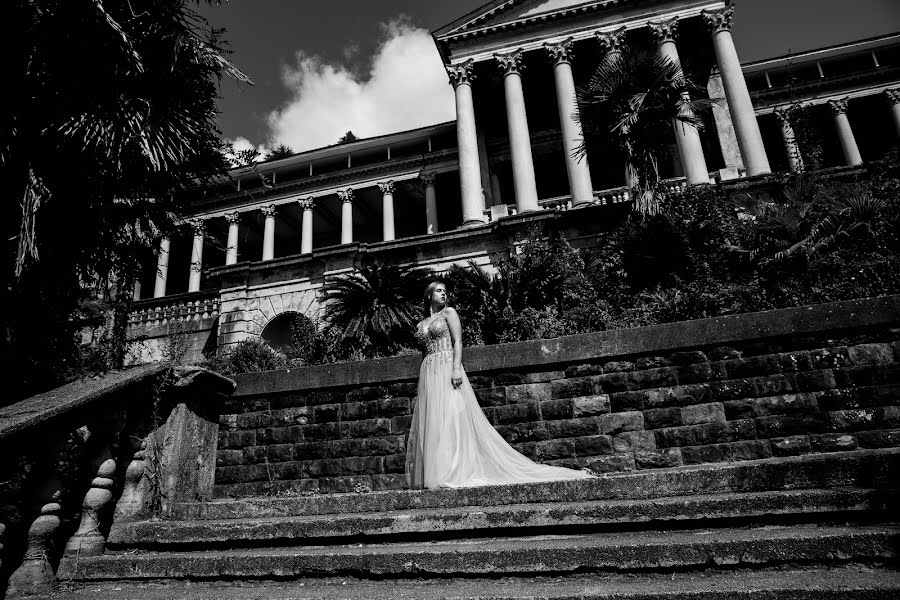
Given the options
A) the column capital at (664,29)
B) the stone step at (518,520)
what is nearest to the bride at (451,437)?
the stone step at (518,520)

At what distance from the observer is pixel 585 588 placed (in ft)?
8.94

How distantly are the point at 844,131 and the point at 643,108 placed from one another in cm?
2208

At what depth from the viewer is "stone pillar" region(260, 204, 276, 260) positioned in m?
31.7

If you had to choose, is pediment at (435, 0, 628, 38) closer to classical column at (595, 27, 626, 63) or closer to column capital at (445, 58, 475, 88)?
column capital at (445, 58, 475, 88)

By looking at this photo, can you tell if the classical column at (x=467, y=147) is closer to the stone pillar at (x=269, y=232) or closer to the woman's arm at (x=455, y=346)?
the stone pillar at (x=269, y=232)

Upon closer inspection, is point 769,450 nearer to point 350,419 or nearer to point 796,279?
point 350,419

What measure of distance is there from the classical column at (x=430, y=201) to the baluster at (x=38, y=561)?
84.5 feet

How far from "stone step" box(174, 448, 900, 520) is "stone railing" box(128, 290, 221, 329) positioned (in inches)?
693

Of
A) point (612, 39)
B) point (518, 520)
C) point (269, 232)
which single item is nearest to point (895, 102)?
point (612, 39)

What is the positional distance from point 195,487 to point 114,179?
5.50 meters

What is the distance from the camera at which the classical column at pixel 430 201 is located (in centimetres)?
2931

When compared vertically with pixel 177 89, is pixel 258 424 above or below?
below

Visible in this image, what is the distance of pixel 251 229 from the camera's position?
36344 millimetres

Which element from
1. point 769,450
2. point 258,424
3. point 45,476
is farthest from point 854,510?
point 258,424
